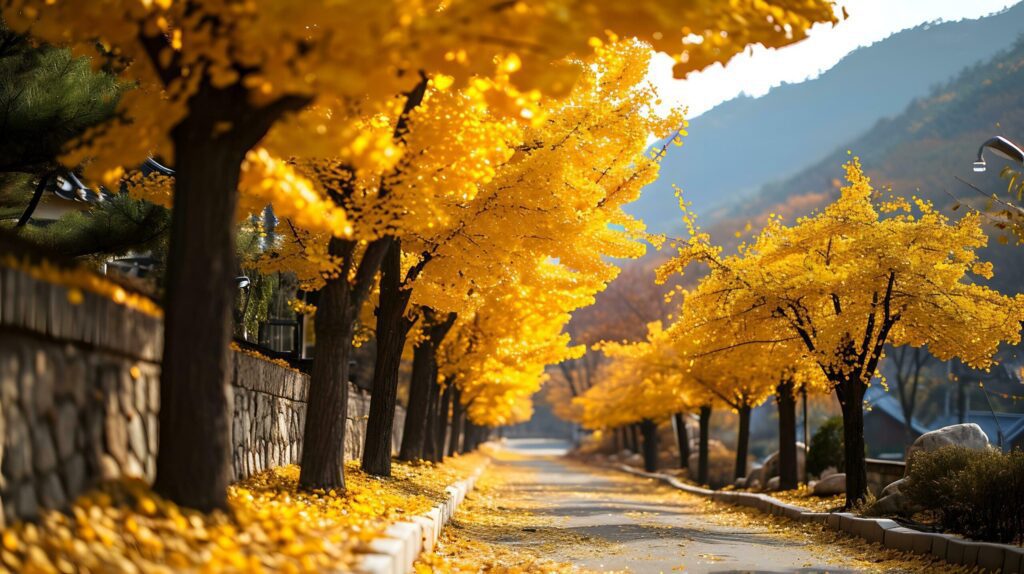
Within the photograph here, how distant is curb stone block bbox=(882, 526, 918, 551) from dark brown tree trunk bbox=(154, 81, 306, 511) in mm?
8722

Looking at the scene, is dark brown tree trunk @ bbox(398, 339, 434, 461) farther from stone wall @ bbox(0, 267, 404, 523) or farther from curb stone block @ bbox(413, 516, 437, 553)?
stone wall @ bbox(0, 267, 404, 523)

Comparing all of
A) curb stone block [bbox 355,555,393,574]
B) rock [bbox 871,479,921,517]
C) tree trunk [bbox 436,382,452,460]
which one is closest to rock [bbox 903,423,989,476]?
rock [bbox 871,479,921,517]

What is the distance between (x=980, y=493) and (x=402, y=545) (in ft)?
23.4

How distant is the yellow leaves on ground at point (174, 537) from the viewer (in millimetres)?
5035

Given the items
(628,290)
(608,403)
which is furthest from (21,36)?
(628,290)

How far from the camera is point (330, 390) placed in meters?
11.3

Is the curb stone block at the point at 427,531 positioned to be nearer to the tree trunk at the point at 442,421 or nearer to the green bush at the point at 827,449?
the green bush at the point at 827,449

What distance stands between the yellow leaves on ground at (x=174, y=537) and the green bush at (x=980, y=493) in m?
6.94

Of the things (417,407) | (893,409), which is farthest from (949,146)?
(417,407)

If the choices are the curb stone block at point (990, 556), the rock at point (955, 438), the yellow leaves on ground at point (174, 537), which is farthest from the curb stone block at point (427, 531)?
the rock at point (955, 438)

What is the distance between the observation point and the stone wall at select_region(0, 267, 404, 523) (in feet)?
17.7

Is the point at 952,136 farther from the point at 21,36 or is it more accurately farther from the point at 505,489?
the point at 21,36

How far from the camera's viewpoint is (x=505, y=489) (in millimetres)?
28047

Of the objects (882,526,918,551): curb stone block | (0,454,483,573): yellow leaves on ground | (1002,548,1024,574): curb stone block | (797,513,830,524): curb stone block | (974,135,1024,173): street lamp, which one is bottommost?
(797,513,830,524): curb stone block
